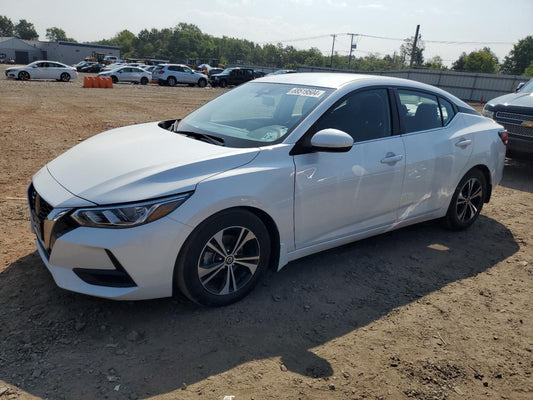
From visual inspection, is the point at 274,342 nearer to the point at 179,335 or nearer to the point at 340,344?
the point at 340,344

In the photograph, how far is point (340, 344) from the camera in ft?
9.59

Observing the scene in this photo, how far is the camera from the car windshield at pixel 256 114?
138 inches

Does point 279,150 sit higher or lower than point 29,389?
higher

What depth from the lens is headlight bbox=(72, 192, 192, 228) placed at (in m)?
2.69

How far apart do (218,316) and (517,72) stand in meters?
123

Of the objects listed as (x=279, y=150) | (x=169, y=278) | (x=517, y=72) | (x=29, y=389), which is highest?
(x=517, y=72)

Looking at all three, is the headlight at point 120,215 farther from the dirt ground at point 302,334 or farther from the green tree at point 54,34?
the green tree at point 54,34

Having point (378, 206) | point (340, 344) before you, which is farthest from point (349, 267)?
point (340, 344)

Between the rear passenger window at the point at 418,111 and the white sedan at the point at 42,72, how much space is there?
3147 centimetres

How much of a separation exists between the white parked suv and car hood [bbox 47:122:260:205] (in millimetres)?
31316

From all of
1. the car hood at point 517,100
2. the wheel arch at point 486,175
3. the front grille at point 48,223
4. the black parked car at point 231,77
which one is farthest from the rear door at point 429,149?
the black parked car at point 231,77

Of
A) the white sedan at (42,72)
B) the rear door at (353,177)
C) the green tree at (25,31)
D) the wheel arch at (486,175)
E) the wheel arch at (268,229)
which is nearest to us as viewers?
the wheel arch at (268,229)

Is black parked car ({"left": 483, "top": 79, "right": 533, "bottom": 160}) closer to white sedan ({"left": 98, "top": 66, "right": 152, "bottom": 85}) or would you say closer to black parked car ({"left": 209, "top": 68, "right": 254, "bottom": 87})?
black parked car ({"left": 209, "top": 68, "right": 254, "bottom": 87})

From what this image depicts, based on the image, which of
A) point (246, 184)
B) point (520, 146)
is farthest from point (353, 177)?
point (520, 146)
